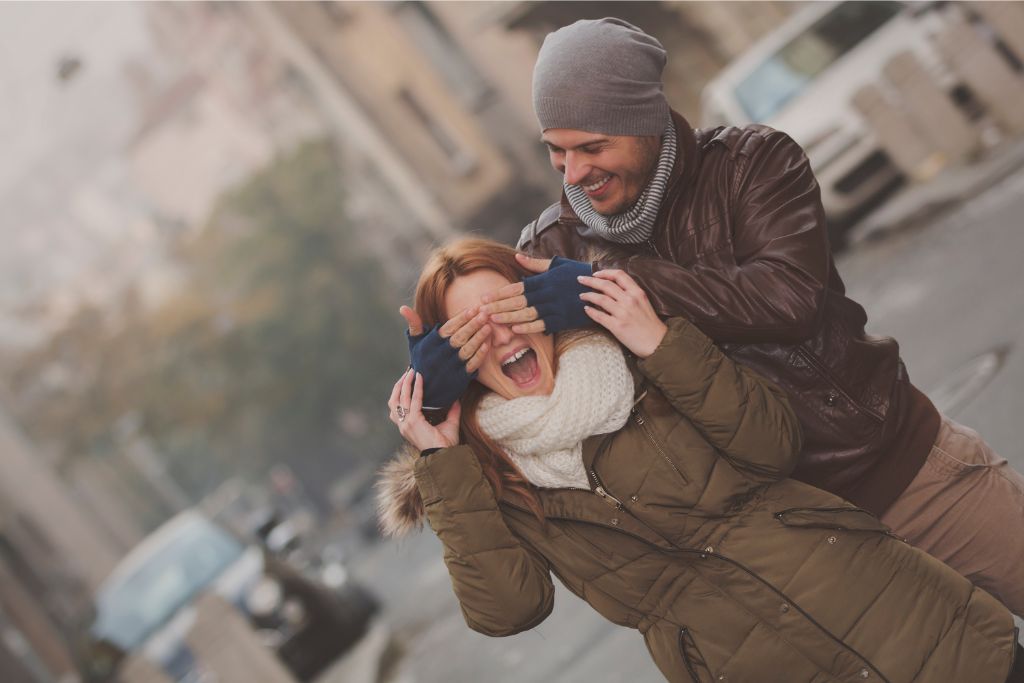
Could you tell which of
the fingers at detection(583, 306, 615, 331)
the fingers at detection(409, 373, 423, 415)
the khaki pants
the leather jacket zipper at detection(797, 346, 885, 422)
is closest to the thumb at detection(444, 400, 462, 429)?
the fingers at detection(409, 373, 423, 415)

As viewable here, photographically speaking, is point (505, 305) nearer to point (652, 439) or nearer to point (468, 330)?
point (468, 330)

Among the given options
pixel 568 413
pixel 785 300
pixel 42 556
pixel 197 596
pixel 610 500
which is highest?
pixel 568 413

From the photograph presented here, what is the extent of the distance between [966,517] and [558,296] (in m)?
1.22

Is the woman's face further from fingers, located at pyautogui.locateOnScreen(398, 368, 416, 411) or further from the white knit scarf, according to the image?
fingers, located at pyautogui.locateOnScreen(398, 368, 416, 411)

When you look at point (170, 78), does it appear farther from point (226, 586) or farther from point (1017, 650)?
point (1017, 650)

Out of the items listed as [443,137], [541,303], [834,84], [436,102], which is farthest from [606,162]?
[443,137]

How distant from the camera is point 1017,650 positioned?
2699mm

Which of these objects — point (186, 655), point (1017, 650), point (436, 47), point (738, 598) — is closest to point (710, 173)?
point (738, 598)

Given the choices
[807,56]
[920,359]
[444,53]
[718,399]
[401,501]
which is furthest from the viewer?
[444,53]

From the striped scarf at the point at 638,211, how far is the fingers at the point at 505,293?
0.34m

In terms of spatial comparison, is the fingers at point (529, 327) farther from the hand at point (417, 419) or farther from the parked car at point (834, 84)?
the parked car at point (834, 84)

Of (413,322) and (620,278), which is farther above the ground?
(413,322)

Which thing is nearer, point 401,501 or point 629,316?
point 629,316

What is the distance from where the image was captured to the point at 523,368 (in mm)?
2742
